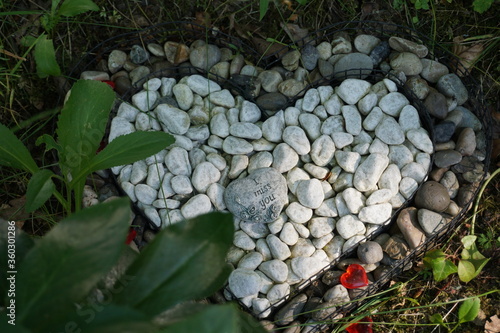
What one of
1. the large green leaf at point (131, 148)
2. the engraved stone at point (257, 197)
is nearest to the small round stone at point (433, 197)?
the engraved stone at point (257, 197)

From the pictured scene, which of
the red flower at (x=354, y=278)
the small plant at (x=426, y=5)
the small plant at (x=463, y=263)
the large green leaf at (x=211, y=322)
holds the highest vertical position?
the large green leaf at (x=211, y=322)

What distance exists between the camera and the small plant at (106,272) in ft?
2.20

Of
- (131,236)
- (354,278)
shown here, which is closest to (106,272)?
(131,236)

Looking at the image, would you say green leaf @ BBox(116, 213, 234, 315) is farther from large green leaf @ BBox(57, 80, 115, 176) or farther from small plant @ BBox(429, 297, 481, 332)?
small plant @ BBox(429, 297, 481, 332)

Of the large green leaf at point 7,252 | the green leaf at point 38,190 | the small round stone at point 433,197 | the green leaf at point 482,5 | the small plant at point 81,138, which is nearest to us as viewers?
the large green leaf at point 7,252

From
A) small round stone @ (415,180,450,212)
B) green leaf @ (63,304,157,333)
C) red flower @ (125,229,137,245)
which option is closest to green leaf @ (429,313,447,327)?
small round stone @ (415,180,450,212)

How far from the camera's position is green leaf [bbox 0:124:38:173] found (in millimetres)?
1534

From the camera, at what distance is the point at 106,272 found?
709 millimetres

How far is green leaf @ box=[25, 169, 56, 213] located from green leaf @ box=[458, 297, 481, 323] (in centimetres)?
137

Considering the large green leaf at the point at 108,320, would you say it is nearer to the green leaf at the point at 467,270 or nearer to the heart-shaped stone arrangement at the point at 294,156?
the heart-shaped stone arrangement at the point at 294,156

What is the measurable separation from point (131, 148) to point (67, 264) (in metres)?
0.82

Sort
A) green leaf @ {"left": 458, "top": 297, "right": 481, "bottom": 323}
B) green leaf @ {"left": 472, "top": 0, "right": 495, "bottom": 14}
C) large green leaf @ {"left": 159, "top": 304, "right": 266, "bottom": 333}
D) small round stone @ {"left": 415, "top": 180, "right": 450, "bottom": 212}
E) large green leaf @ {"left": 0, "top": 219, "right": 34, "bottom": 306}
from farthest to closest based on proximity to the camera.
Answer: green leaf @ {"left": 472, "top": 0, "right": 495, "bottom": 14} → small round stone @ {"left": 415, "top": 180, "right": 450, "bottom": 212} → green leaf @ {"left": 458, "top": 297, "right": 481, "bottom": 323} → large green leaf @ {"left": 0, "top": 219, "right": 34, "bottom": 306} → large green leaf @ {"left": 159, "top": 304, "right": 266, "bottom": 333}

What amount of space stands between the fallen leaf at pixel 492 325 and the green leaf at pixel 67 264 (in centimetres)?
157

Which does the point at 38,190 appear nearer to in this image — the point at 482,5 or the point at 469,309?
the point at 469,309
